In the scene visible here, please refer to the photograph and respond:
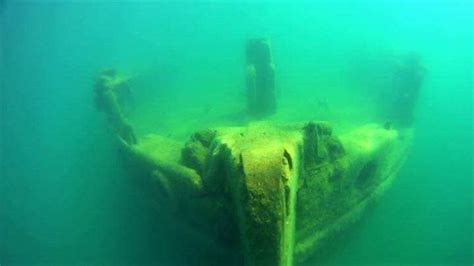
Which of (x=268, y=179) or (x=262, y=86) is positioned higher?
(x=262, y=86)

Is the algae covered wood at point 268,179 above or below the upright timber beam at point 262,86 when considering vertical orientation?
below

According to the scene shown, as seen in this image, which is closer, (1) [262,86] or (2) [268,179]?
(2) [268,179]

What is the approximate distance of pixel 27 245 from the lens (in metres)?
11.6

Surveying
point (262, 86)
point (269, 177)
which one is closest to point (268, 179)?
point (269, 177)

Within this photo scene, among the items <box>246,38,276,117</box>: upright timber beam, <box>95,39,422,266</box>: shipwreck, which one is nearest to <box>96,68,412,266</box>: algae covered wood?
<box>95,39,422,266</box>: shipwreck

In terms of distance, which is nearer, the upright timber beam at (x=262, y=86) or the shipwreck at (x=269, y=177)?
the shipwreck at (x=269, y=177)

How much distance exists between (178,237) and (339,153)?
356 centimetres

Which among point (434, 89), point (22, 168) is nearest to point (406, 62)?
point (22, 168)

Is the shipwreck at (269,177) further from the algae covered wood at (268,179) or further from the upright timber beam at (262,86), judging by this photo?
the upright timber beam at (262,86)

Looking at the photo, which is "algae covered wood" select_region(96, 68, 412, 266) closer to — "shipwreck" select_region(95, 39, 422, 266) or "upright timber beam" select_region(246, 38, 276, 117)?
"shipwreck" select_region(95, 39, 422, 266)

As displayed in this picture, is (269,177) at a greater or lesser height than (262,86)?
lesser

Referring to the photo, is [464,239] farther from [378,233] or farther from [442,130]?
[442,130]

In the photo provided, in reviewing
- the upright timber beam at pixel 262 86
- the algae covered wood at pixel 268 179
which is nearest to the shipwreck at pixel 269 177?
the algae covered wood at pixel 268 179

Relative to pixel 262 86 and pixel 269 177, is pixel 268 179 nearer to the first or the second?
pixel 269 177
